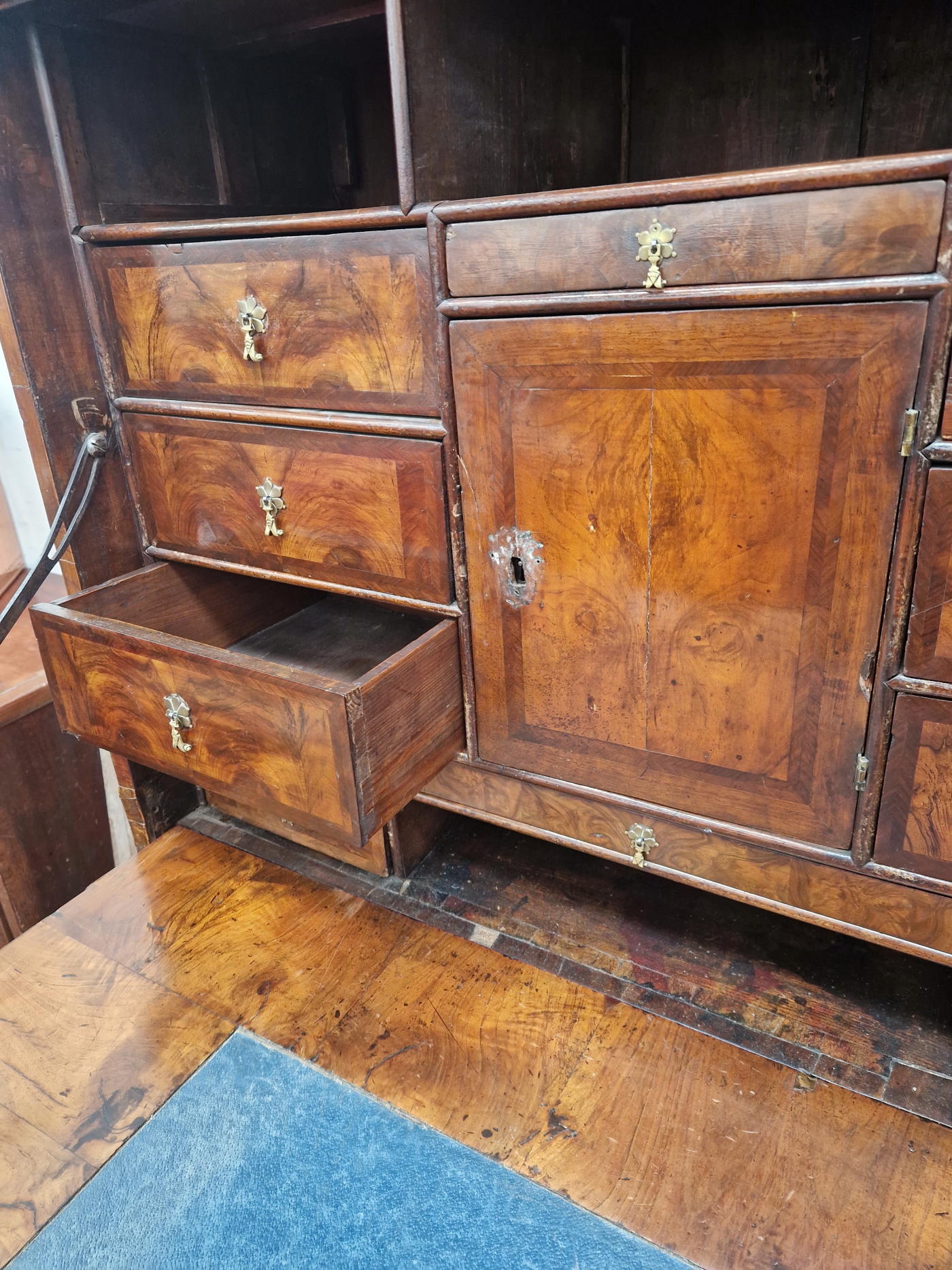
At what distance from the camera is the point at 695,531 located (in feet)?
2.81

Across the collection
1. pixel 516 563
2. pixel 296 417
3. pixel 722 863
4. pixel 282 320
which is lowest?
pixel 722 863

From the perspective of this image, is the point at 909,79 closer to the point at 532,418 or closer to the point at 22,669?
the point at 532,418

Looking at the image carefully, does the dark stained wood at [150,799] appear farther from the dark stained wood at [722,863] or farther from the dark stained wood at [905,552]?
the dark stained wood at [905,552]

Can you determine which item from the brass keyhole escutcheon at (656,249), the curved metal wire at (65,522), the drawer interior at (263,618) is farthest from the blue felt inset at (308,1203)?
the brass keyhole escutcheon at (656,249)

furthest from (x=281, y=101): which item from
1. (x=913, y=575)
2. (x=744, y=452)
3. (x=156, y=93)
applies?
(x=913, y=575)

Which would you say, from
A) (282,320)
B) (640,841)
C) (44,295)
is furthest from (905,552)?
(44,295)

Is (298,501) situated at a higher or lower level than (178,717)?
higher

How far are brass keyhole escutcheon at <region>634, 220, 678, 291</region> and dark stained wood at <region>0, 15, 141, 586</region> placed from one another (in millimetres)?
818

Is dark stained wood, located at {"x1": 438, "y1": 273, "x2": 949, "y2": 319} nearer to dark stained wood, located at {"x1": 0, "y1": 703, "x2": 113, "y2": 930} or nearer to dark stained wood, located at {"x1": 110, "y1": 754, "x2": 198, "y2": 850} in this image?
dark stained wood, located at {"x1": 110, "y1": 754, "x2": 198, "y2": 850}

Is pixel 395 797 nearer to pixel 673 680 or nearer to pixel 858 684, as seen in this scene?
pixel 673 680

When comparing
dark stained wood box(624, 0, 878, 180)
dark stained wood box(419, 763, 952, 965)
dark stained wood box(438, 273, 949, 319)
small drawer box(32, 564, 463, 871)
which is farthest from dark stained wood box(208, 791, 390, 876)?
dark stained wood box(624, 0, 878, 180)

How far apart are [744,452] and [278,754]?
1.92ft

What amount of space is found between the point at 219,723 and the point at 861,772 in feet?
2.30

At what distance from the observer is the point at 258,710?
0.96 metres
